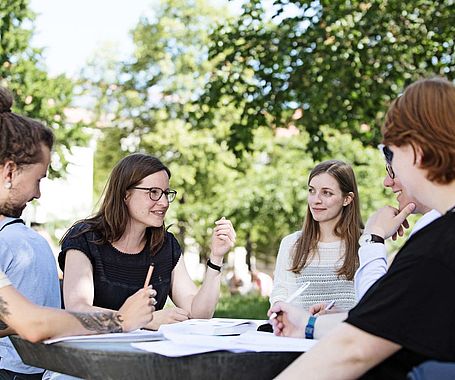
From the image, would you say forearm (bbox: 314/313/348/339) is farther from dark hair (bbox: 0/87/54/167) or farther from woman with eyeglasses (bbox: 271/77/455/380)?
dark hair (bbox: 0/87/54/167)

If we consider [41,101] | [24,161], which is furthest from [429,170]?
[41,101]

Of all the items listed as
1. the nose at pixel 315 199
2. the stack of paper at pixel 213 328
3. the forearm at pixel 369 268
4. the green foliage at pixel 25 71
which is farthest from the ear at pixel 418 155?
the green foliage at pixel 25 71

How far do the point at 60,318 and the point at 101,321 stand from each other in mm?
209

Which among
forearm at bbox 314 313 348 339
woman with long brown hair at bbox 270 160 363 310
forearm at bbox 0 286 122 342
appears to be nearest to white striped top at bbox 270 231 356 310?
woman with long brown hair at bbox 270 160 363 310

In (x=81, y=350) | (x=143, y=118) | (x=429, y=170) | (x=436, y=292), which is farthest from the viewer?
(x=143, y=118)

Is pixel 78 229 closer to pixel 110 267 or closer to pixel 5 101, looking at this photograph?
pixel 110 267

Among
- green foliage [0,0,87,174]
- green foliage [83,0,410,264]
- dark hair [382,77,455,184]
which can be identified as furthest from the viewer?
green foliage [83,0,410,264]

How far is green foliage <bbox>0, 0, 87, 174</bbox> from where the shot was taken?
1727cm

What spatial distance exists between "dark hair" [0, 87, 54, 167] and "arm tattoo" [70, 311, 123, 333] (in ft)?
1.97

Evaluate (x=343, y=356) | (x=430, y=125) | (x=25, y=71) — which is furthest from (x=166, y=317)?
(x=25, y=71)

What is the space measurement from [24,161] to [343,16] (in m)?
8.47

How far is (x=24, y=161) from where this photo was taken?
9.63 feet

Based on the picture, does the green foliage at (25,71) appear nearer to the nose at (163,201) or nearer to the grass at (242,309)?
the grass at (242,309)

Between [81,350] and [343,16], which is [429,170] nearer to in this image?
[81,350]
